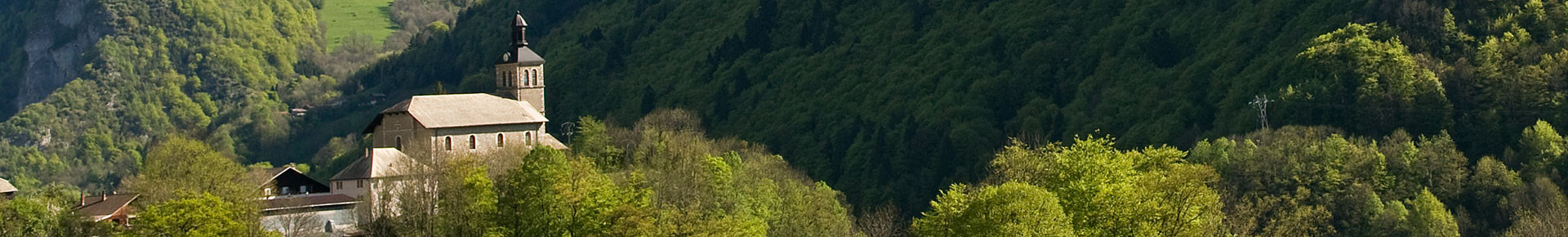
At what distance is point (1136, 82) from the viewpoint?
168125mm

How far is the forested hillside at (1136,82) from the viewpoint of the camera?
144m

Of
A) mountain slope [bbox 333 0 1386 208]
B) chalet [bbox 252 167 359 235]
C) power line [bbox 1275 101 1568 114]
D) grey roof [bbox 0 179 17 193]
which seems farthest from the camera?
mountain slope [bbox 333 0 1386 208]

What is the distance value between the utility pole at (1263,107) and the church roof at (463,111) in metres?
35.9

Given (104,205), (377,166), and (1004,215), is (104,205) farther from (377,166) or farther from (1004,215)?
(1004,215)

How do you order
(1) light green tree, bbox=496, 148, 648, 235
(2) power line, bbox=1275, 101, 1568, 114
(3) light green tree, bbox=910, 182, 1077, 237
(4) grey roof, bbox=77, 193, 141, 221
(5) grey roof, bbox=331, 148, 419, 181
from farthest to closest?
(2) power line, bbox=1275, 101, 1568, 114, (5) grey roof, bbox=331, 148, 419, 181, (4) grey roof, bbox=77, 193, 141, 221, (1) light green tree, bbox=496, 148, 648, 235, (3) light green tree, bbox=910, 182, 1077, 237

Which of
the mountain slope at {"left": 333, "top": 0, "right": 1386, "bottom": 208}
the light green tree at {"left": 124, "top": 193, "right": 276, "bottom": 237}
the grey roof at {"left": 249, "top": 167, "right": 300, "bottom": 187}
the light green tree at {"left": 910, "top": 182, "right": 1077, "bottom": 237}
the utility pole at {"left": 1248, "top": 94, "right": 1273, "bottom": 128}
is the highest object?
the light green tree at {"left": 910, "top": 182, "right": 1077, "bottom": 237}

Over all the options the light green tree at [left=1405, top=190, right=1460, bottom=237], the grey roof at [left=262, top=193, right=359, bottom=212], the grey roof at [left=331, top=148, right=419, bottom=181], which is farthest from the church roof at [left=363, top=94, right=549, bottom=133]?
the light green tree at [left=1405, top=190, right=1460, bottom=237]

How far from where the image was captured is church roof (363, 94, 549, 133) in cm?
12338

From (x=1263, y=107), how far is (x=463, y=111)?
136 feet

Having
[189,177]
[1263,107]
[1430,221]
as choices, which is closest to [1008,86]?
[1263,107]

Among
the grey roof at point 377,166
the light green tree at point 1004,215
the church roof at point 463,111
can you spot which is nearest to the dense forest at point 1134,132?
the light green tree at point 1004,215

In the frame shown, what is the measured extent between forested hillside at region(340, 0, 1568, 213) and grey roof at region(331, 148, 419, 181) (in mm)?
49289

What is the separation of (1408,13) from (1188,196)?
6362 centimetres

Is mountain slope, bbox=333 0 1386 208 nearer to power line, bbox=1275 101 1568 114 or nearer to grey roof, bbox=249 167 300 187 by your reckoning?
power line, bbox=1275 101 1568 114
